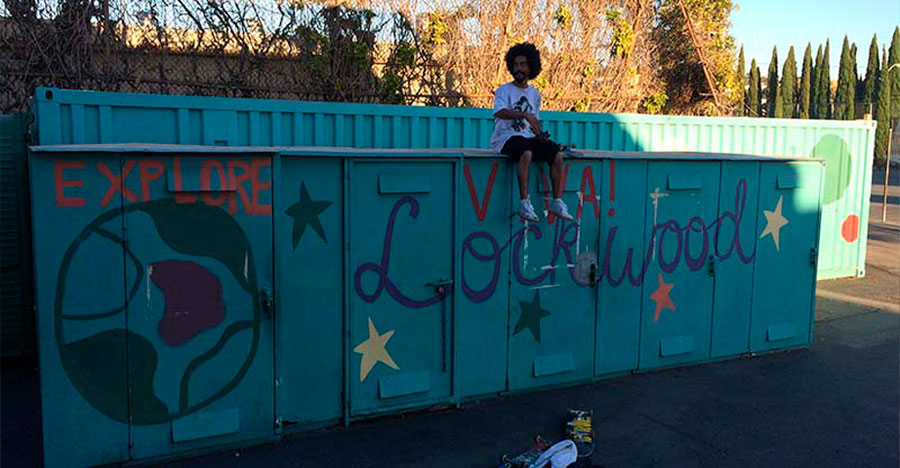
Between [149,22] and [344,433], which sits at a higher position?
[149,22]

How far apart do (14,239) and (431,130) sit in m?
4.20

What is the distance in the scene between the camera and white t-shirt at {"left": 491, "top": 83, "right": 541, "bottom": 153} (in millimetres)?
5301

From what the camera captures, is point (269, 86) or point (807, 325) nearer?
point (807, 325)

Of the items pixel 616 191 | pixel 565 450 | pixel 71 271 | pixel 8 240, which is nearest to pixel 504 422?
pixel 565 450

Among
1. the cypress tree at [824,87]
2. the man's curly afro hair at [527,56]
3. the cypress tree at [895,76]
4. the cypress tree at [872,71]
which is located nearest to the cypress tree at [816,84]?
the cypress tree at [824,87]

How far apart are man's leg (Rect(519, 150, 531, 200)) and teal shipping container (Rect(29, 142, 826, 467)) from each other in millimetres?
136

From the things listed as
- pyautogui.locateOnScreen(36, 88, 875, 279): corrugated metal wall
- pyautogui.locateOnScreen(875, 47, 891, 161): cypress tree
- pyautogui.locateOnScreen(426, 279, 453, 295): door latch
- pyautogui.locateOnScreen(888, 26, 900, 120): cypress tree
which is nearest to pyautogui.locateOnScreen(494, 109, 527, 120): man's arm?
pyautogui.locateOnScreen(426, 279, 453, 295): door latch

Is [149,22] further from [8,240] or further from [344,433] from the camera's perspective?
[344,433]

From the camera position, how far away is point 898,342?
7129 mm

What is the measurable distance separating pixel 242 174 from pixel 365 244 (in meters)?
1.00

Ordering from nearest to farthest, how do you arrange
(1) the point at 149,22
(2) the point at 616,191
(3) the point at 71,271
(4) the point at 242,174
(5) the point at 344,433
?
1. (3) the point at 71,271
2. (4) the point at 242,174
3. (5) the point at 344,433
4. (2) the point at 616,191
5. (1) the point at 149,22

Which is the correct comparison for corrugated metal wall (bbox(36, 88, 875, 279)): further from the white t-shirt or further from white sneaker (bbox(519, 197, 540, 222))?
white sneaker (bbox(519, 197, 540, 222))

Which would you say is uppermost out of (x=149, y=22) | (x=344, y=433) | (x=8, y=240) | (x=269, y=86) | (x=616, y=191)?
(x=149, y=22)

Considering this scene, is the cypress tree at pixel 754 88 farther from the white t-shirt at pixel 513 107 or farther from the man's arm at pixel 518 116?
the man's arm at pixel 518 116
